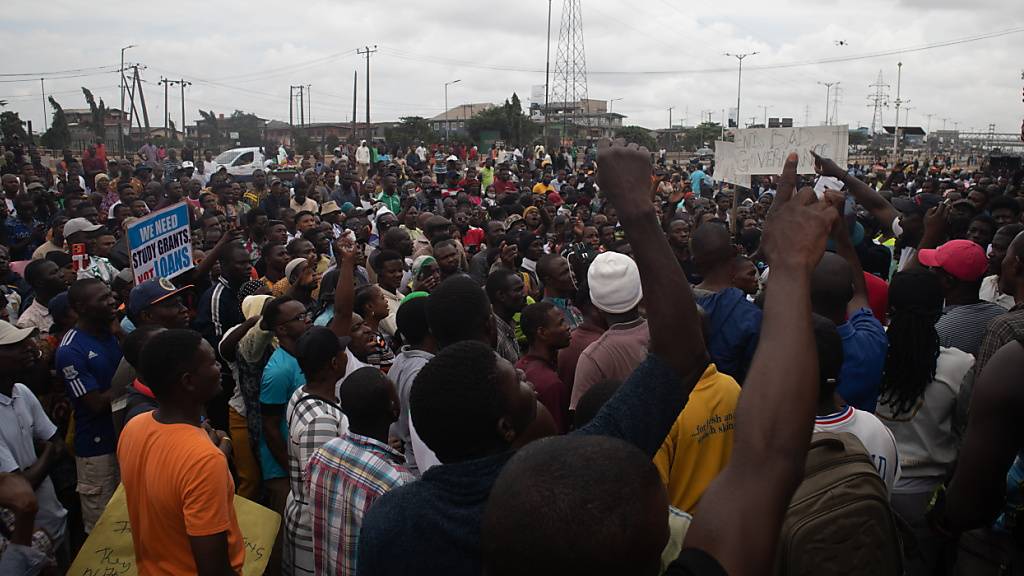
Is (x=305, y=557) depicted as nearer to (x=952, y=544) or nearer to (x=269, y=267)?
(x=952, y=544)

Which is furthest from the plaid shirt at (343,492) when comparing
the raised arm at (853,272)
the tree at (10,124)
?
the tree at (10,124)

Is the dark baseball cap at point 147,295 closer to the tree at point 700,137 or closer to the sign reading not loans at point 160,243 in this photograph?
the sign reading not loans at point 160,243

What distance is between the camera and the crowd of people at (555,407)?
4.99 feet

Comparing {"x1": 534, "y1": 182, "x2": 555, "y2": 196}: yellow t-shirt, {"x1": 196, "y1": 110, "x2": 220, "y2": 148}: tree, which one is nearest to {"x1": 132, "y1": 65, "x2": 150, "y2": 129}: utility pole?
{"x1": 196, "y1": 110, "x2": 220, "y2": 148}: tree

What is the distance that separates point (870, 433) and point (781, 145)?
651 cm

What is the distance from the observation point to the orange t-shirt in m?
2.81

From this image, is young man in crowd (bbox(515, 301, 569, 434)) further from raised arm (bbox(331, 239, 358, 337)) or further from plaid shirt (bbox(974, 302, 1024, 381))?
plaid shirt (bbox(974, 302, 1024, 381))

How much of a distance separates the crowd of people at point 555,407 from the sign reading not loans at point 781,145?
4.15 ft

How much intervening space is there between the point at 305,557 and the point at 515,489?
236 cm

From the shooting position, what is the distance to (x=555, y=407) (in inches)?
156

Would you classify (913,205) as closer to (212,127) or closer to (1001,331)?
(1001,331)

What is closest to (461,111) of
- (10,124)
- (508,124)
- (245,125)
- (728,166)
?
(245,125)

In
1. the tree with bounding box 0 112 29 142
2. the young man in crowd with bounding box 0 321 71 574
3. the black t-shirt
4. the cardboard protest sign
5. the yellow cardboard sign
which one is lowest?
the yellow cardboard sign

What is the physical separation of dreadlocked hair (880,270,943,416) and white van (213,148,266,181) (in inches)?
1018
